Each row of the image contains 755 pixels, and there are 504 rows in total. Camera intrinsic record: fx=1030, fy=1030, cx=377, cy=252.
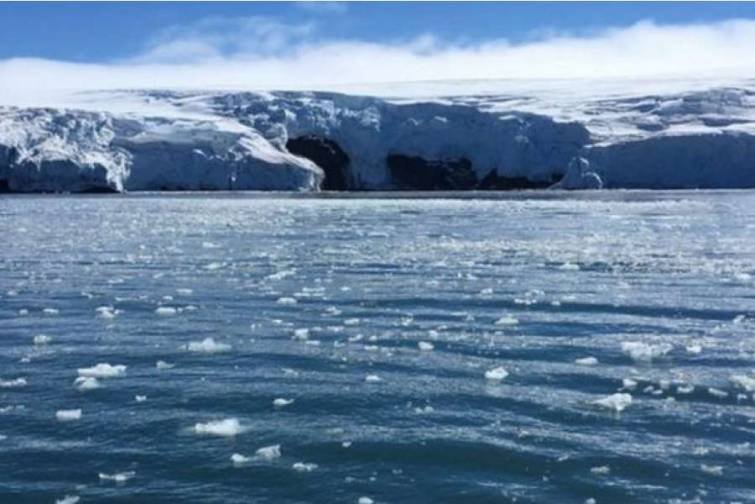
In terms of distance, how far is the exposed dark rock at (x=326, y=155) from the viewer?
221ft

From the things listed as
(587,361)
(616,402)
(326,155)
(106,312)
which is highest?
(616,402)

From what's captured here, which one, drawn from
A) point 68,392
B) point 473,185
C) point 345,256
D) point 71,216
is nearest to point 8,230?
point 71,216

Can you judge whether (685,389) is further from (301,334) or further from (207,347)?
(207,347)

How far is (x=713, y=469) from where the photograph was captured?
696 centimetres

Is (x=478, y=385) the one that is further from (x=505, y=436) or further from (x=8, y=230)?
(x=8, y=230)

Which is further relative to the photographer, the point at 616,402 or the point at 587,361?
the point at 587,361

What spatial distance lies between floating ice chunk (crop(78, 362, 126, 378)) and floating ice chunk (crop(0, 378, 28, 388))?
1.73 feet

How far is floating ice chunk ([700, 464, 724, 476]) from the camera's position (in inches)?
271

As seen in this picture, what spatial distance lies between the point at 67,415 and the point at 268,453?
6.57 ft

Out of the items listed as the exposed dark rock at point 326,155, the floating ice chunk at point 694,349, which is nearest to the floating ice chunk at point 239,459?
the floating ice chunk at point 694,349

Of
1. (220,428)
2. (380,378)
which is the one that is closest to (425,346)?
(380,378)

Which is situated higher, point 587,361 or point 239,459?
point 239,459

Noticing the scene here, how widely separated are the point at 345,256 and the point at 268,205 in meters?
25.0

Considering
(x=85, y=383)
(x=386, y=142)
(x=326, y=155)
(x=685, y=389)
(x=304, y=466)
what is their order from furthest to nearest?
(x=326, y=155) → (x=386, y=142) → (x=85, y=383) → (x=685, y=389) → (x=304, y=466)
